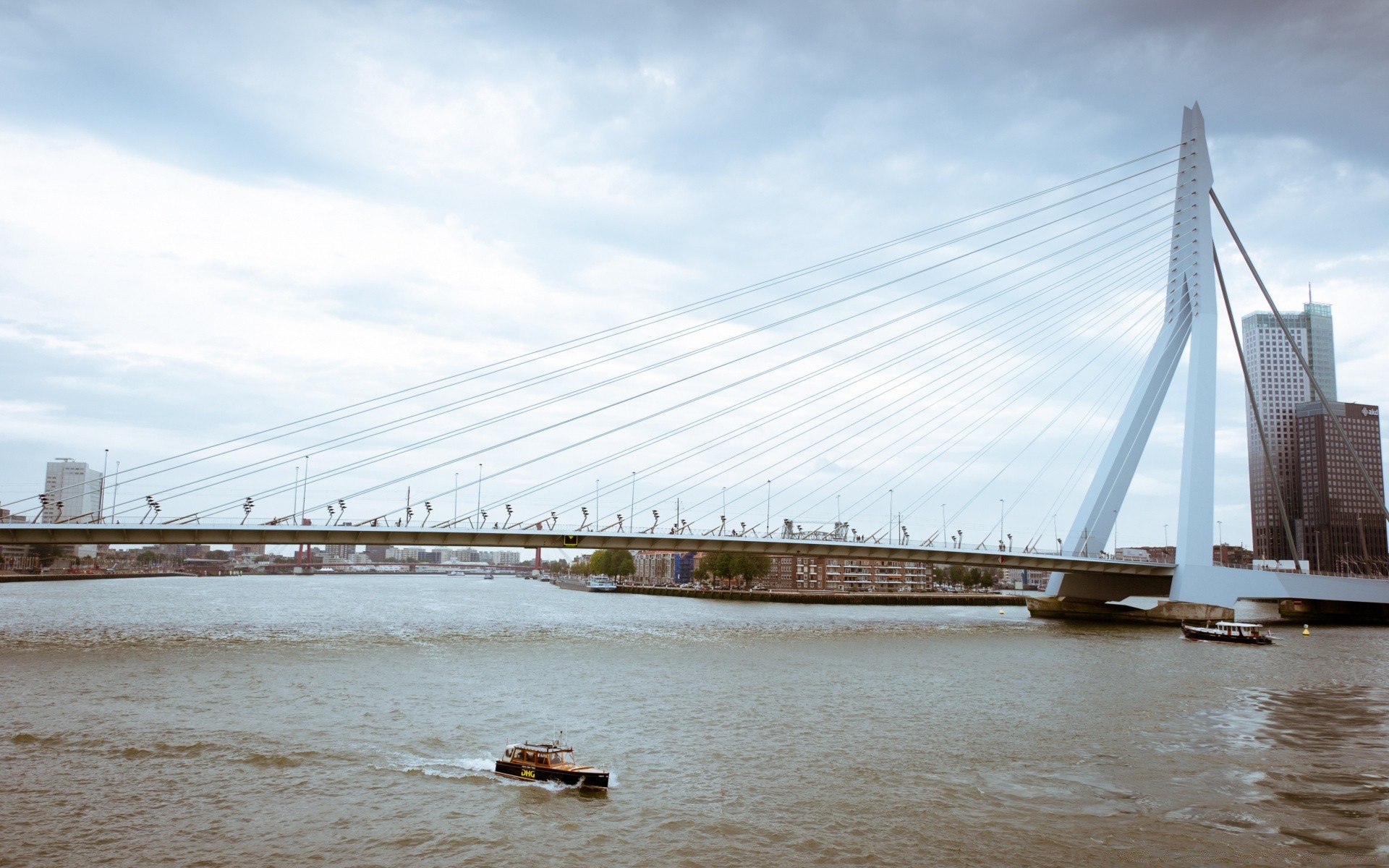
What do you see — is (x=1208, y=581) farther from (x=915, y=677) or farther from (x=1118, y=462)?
(x=915, y=677)

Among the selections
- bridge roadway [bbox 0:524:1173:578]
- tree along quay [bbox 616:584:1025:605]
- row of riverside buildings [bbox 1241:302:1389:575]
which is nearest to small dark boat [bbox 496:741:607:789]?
bridge roadway [bbox 0:524:1173:578]

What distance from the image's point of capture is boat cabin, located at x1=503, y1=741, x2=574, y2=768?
14.3m

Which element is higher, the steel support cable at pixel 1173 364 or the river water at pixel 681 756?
the steel support cable at pixel 1173 364

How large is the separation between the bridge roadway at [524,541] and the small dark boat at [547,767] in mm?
22742

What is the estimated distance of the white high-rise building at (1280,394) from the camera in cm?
13625

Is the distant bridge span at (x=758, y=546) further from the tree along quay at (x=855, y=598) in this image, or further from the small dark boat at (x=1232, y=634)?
the tree along quay at (x=855, y=598)

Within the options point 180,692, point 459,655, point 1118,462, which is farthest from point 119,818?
point 1118,462

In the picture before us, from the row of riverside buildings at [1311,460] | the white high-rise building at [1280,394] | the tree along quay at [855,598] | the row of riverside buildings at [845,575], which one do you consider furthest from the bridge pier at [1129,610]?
the white high-rise building at [1280,394]

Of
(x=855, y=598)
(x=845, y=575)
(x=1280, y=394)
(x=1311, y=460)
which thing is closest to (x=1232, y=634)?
(x=855, y=598)

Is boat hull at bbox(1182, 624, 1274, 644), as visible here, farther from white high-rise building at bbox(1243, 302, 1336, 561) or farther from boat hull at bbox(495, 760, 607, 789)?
white high-rise building at bbox(1243, 302, 1336, 561)

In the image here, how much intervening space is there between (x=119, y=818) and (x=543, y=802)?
218 inches

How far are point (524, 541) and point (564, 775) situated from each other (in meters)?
26.2

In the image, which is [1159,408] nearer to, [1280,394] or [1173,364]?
[1173,364]

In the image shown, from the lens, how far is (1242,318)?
525 feet
